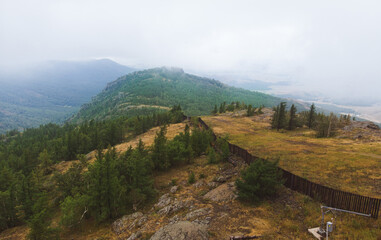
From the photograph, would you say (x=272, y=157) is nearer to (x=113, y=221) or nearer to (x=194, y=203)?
(x=194, y=203)

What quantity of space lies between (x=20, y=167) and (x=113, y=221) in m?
81.9

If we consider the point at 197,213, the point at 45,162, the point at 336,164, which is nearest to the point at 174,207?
the point at 197,213

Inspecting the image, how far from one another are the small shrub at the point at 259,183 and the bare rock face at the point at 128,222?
14.6 meters

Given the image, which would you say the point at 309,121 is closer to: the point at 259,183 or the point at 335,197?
the point at 335,197

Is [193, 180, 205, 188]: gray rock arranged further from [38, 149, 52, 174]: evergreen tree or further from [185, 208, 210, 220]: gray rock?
[38, 149, 52, 174]: evergreen tree

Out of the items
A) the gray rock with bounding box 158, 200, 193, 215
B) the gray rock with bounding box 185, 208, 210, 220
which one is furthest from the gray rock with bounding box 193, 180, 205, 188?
the gray rock with bounding box 185, 208, 210, 220

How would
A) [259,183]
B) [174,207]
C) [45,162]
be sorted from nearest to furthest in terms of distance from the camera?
[259,183] < [174,207] < [45,162]

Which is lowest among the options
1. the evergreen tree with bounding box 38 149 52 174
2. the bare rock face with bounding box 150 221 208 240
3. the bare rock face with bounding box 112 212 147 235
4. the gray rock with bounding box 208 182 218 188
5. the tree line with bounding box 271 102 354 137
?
the evergreen tree with bounding box 38 149 52 174

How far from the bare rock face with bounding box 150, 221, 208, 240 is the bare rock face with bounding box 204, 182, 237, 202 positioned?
7.59m

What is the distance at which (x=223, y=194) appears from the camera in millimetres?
27750

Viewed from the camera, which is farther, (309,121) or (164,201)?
(309,121)

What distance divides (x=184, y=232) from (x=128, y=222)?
1385cm

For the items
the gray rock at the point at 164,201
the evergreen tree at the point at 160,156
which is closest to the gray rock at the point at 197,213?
the gray rock at the point at 164,201

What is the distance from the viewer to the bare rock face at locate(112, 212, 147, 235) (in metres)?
26.7
